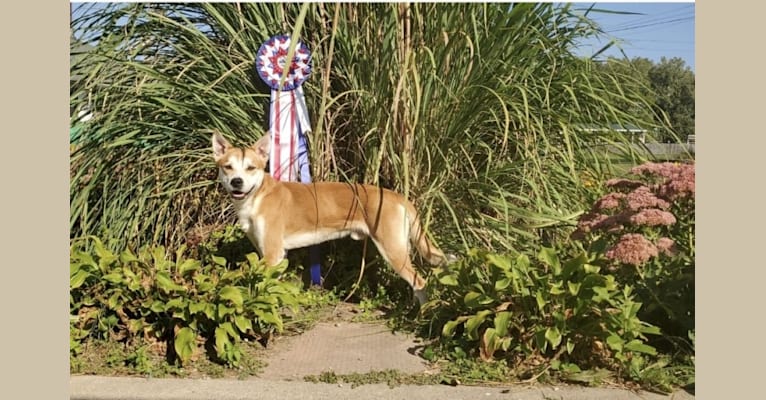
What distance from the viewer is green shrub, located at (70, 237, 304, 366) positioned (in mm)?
3424

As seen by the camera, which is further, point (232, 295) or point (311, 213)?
point (311, 213)

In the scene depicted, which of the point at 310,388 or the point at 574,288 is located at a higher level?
the point at 574,288

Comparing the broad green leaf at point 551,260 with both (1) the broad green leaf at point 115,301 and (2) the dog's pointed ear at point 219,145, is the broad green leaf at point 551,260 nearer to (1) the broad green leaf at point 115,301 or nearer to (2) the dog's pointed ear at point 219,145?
(2) the dog's pointed ear at point 219,145

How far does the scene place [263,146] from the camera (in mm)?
4375

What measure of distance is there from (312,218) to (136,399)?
180cm

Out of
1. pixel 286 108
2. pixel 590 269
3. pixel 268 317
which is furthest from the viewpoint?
pixel 286 108

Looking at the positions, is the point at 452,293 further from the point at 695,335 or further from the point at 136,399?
the point at 136,399

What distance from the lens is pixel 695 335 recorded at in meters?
3.22

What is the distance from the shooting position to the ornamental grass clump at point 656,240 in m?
3.24

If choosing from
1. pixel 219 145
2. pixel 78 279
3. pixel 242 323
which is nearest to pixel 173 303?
pixel 242 323

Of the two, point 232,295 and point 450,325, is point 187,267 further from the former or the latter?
point 450,325

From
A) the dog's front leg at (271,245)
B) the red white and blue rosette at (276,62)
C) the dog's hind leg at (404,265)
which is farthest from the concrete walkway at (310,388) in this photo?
the red white and blue rosette at (276,62)

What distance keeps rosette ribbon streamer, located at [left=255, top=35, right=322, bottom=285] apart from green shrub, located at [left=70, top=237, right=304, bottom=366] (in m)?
1.29

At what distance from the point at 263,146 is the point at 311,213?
60cm
